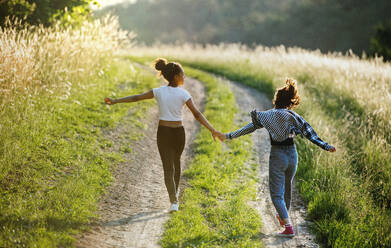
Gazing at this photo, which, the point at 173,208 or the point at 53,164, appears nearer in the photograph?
the point at 173,208

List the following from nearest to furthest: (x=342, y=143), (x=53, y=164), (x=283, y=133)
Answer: (x=283, y=133) → (x=53, y=164) → (x=342, y=143)

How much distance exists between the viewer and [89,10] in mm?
12141

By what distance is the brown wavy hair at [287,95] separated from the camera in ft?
15.9

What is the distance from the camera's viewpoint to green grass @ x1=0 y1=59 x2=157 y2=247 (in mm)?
4426

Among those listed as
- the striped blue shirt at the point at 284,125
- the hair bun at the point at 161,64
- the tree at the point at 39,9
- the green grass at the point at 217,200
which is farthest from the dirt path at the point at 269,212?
the tree at the point at 39,9

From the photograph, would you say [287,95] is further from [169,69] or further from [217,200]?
[217,200]

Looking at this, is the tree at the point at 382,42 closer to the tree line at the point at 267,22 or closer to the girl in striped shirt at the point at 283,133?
the tree line at the point at 267,22

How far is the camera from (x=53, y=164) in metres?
6.11

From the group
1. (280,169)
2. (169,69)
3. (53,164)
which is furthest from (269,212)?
(53,164)

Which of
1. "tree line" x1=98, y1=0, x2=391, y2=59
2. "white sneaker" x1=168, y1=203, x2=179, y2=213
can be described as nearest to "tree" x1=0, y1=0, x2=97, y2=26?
"white sneaker" x1=168, y1=203, x2=179, y2=213

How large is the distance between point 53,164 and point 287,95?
12.5 ft

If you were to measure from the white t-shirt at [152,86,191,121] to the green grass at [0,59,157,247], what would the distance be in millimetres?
1643

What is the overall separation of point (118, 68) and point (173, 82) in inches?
330

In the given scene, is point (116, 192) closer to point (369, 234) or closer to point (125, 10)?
point (369, 234)
